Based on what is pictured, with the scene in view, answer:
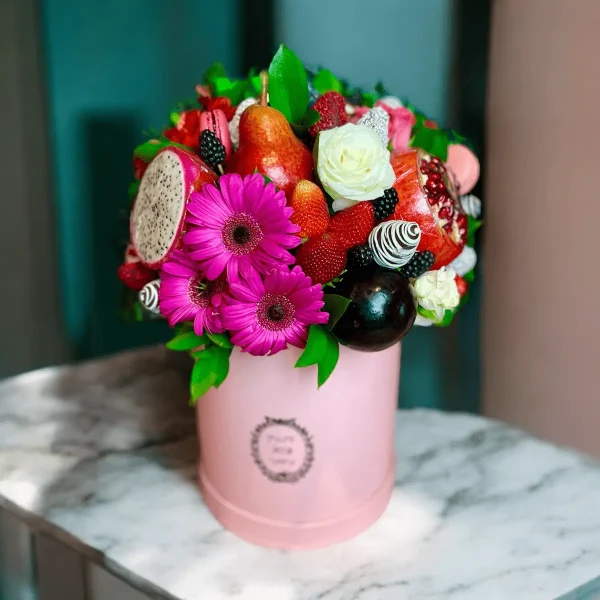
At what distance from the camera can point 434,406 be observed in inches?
48.2

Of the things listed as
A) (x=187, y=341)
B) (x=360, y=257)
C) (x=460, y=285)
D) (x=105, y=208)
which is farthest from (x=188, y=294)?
(x=105, y=208)

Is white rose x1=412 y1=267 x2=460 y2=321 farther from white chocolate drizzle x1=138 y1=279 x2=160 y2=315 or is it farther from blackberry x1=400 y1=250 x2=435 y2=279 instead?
white chocolate drizzle x1=138 y1=279 x2=160 y2=315

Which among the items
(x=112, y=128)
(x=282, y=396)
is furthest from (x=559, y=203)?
(x=112, y=128)

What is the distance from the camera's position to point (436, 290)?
0.69 meters

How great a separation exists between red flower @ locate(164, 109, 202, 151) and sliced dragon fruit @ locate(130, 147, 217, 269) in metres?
0.05

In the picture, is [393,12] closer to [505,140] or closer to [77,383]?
[505,140]

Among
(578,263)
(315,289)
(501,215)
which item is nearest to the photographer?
(315,289)

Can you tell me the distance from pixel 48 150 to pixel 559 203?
2.39 ft

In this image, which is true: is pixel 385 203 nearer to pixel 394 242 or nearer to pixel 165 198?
pixel 394 242

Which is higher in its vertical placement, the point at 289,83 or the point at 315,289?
the point at 289,83

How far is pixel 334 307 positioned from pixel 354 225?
75 millimetres

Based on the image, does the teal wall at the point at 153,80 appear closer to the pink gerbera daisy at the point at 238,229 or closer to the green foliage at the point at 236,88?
the green foliage at the point at 236,88

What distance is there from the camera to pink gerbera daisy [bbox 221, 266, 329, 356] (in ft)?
2.08

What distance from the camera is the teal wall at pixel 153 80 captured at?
108 cm
